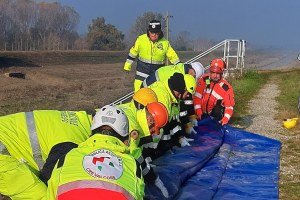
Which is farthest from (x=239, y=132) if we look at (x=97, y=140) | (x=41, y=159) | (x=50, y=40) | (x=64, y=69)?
(x=50, y=40)

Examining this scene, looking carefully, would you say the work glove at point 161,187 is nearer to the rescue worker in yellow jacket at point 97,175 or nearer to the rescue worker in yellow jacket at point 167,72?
the rescue worker in yellow jacket at point 97,175

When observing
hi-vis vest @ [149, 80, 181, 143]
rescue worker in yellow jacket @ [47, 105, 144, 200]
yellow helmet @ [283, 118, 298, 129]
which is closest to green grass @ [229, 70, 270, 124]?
yellow helmet @ [283, 118, 298, 129]

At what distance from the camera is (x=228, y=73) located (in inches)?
729

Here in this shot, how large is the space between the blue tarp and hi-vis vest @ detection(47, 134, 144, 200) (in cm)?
158

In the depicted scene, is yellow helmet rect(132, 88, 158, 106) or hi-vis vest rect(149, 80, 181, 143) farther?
hi-vis vest rect(149, 80, 181, 143)

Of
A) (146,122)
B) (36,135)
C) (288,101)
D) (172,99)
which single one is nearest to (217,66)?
(172,99)

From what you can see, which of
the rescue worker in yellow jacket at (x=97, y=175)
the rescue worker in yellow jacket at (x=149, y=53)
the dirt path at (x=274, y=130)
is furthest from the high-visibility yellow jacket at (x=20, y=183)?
the rescue worker in yellow jacket at (x=149, y=53)

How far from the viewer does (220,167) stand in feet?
20.9

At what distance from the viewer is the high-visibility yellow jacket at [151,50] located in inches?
336

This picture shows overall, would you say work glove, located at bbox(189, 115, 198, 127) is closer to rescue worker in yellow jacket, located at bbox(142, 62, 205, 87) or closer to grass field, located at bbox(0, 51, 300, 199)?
rescue worker in yellow jacket, located at bbox(142, 62, 205, 87)

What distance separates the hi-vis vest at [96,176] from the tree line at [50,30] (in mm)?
45939

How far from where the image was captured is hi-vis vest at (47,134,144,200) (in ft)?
8.94

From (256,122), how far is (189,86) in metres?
4.16

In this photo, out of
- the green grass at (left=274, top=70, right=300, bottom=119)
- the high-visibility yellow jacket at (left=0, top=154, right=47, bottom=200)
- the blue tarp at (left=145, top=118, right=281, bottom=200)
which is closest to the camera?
the high-visibility yellow jacket at (left=0, top=154, right=47, bottom=200)
